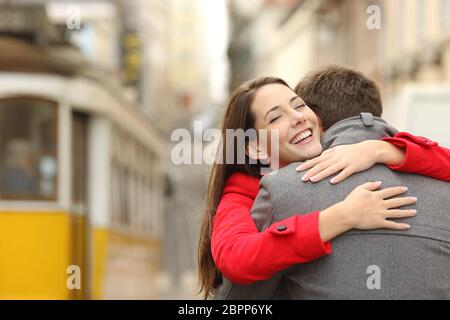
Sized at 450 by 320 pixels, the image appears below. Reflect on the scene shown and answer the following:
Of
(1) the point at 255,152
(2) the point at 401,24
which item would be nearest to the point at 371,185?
(1) the point at 255,152

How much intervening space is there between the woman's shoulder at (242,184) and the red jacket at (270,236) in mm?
12

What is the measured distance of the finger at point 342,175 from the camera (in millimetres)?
2523

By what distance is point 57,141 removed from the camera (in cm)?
1216

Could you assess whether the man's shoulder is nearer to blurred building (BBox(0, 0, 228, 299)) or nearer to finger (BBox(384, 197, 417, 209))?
finger (BBox(384, 197, 417, 209))

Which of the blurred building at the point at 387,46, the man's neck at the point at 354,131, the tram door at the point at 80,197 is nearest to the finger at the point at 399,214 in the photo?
the man's neck at the point at 354,131

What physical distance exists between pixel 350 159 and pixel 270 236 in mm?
Answer: 252

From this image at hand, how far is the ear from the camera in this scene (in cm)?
282

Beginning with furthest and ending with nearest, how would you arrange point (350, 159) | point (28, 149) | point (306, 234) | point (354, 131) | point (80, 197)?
point (80, 197), point (28, 149), point (354, 131), point (350, 159), point (306, 234)

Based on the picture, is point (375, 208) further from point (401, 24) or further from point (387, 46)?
point (387, 46)

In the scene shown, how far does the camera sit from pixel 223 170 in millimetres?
2844

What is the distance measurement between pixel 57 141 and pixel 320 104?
9.52m

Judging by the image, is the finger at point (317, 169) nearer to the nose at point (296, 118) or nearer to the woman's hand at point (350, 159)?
the woman's hand at point (350, 159)

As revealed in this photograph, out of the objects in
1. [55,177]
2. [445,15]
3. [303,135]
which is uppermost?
[445,15]

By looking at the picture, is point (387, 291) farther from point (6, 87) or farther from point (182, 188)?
point (182, 188)
